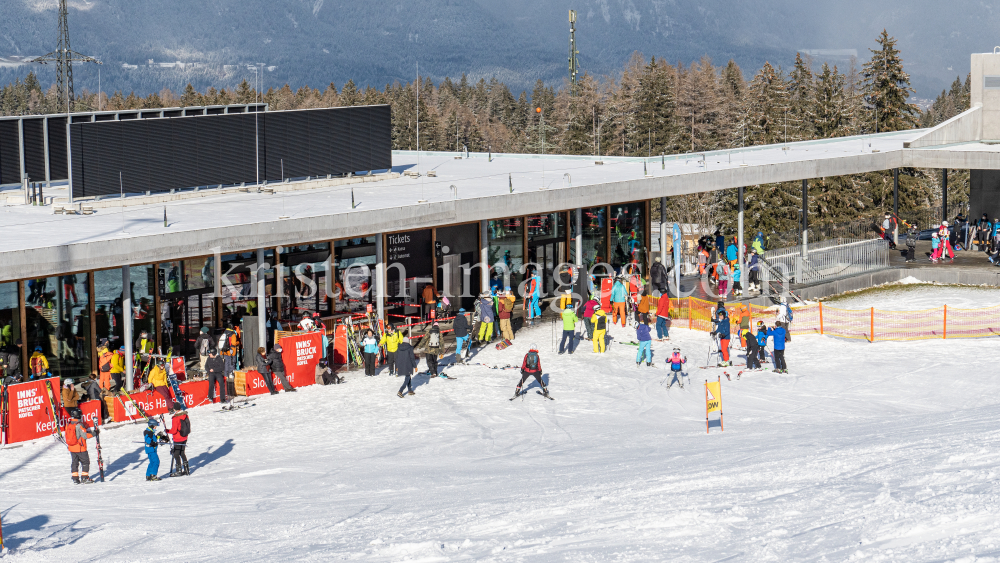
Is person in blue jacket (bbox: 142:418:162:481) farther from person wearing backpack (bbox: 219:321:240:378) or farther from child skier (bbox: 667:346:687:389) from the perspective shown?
child skier (bbox: 667:346:687:389)

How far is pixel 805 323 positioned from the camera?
29297 millimetres

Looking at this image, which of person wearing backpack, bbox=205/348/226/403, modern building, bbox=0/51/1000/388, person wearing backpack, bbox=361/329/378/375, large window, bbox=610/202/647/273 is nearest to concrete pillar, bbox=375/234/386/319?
modern building, bbox=0/51/1000/388

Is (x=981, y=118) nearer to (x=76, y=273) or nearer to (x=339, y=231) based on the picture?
(x=339, y=231)

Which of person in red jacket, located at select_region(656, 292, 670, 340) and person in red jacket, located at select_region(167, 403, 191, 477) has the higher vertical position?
person in red jacket, located at select_region(656, 292, 670, 340)

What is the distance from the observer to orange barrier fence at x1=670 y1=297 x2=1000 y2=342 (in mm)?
28016

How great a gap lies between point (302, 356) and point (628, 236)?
13.4m

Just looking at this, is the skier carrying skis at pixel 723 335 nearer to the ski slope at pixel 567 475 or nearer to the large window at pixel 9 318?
the ski slope at pixel 567 475

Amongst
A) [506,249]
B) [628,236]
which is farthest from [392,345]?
[628,236]

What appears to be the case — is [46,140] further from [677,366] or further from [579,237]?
[677,366]

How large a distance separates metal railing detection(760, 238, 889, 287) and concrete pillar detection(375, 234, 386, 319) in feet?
38.1

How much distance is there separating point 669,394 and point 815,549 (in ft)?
34.2

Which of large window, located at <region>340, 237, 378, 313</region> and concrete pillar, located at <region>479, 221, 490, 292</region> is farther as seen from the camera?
concrete pillar, located at <region>479, 221, 490, 292</region>

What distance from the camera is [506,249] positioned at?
103 feet

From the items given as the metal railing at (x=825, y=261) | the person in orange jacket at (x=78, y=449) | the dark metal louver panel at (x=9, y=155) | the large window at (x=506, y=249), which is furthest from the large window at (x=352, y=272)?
the metal railing at (x=825, y=261)
